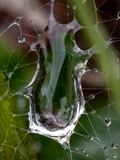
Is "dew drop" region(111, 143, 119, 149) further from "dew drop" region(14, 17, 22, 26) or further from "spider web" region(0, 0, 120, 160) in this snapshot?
"dew drop" region(14, 17, 22, 26)

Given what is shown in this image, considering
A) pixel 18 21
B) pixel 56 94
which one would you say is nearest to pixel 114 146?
pixel 56 94

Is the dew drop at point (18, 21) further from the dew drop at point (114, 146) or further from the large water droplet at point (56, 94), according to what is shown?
the dew drop at point (114, 146)

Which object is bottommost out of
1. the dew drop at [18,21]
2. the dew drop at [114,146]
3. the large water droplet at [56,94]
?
the dew drop at [114,146]

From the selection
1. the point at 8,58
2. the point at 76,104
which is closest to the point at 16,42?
the point at 8,58

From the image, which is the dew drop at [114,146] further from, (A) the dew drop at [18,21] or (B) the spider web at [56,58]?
(A) the dew drop at [18,21]

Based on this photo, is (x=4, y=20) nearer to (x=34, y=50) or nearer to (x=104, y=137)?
(x=34, y=50)

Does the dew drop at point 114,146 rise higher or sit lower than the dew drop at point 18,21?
lower

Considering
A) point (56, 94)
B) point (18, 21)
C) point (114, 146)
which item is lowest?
point (114, 146)

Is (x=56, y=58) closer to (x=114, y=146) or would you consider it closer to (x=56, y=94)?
(x=56, y=94)

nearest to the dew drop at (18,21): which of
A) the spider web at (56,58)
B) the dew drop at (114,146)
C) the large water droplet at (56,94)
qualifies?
the spider web at (56,58)
